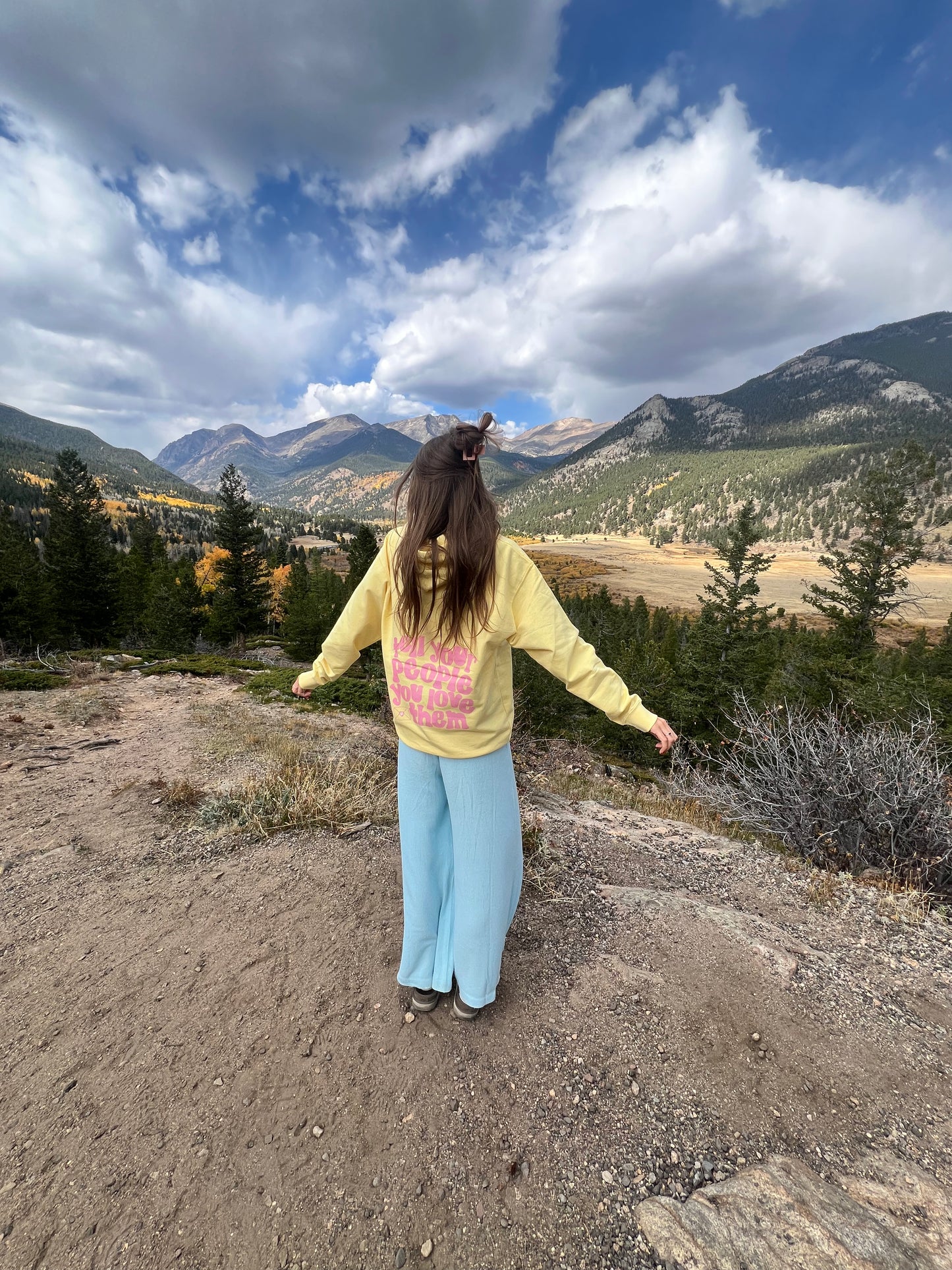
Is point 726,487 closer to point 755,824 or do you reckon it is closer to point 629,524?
point 629,524

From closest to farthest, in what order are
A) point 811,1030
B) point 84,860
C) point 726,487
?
point 811,1030
point 84,860
point 726,487

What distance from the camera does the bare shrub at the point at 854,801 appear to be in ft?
14.4

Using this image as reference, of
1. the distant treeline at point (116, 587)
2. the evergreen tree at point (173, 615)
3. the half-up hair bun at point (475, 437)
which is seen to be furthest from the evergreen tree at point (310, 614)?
the half-up hair bun at point (475, 437)

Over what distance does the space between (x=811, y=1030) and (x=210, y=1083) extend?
2820mm

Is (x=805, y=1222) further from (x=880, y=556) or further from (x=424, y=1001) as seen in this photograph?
(x=880, y=556)

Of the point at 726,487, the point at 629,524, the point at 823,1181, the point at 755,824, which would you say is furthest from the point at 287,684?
the point at 726,487

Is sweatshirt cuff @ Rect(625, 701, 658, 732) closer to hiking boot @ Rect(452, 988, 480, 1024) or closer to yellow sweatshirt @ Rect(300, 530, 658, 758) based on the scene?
yellow sweatshirt @ Rect(300, 530, 658, 758)

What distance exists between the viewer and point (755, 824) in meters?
5.57

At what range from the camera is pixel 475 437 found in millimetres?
2016

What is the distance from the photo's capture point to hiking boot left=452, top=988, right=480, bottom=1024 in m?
2.39

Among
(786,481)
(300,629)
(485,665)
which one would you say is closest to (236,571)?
(300,629)

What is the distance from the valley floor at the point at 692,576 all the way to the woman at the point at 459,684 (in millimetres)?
49713

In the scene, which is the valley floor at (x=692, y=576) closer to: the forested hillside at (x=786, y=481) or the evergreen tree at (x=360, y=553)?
the forested hillside at (x=786, y=481)

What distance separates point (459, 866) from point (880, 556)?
23.6m
